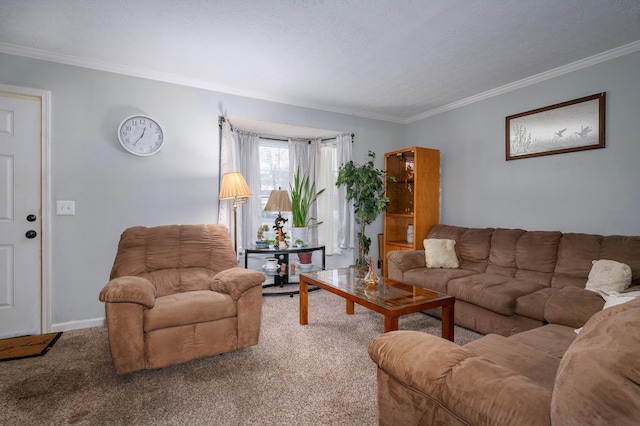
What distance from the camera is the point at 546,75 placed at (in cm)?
330

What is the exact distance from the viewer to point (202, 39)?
2.63 m

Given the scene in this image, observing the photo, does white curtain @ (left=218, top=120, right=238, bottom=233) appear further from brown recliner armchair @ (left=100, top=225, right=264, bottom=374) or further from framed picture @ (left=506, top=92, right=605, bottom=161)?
framed picture @ (left=506, top=92, right=605, bottom=161)

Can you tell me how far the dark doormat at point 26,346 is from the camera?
2.42m

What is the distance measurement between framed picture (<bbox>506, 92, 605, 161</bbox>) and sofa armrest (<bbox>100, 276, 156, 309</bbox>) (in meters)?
3.79

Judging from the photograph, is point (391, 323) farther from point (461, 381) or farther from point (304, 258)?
point (304, 258)

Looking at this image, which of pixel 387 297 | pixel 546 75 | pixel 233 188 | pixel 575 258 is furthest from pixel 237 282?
pixel 546 75

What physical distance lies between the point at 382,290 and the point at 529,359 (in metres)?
1.22

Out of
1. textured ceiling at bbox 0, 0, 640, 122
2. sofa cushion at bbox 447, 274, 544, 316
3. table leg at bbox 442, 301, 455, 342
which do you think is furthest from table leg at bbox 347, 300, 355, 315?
textured ceiling at bbox 0, 0, 640, 122

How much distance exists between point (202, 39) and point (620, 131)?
364cm

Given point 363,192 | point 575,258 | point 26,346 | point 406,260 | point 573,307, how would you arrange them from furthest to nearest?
1. point 363,192
2. point 406,260
3. point 575,258
4. point 26,346
5. point 573,307

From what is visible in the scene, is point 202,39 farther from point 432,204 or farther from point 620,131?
point 620,131

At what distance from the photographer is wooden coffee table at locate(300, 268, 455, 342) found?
2162 millimetres

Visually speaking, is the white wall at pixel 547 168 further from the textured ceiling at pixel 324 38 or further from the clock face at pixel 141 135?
the clock face at pixel 141 135

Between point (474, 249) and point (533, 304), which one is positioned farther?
point (474, 249)
